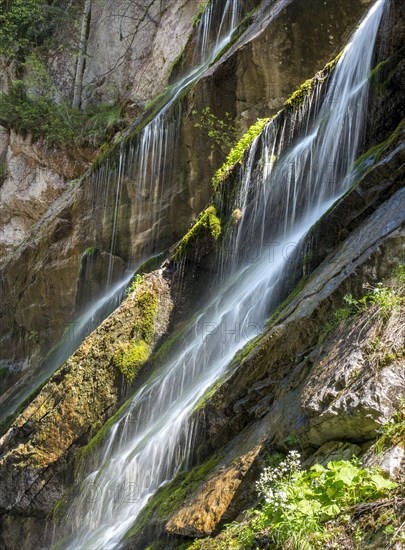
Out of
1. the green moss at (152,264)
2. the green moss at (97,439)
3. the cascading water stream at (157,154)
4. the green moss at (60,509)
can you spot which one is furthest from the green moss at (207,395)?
the cascading water stream at (157,154)

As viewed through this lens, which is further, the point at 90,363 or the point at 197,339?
the point at 90,363

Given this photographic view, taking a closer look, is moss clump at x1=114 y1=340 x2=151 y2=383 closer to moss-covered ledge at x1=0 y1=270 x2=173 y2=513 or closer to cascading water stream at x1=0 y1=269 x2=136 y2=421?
moss-covered ledge at x1=0 y1=270 x2=173 y2=513

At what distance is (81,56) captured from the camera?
1119 inches

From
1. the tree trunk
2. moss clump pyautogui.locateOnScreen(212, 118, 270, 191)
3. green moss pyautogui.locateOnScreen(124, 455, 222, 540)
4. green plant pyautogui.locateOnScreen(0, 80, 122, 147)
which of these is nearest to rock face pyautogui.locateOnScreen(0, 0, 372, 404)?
moss clump pyautogui.locateOnScreen(212, 118, 270, 191)

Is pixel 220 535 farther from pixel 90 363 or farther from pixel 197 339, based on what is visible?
pixel 90 363

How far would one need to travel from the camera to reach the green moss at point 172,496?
6.35m

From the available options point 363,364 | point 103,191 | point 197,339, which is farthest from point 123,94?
point 363,364

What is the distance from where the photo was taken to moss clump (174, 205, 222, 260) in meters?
11.9

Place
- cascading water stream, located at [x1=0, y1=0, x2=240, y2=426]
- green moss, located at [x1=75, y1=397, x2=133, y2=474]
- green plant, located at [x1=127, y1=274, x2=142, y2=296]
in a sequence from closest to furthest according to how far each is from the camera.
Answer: green moss, located at [x1=75, y1=397, x2=133, y2=474] → green plant, located at [x1=127, y1=274, x2=142, y2=296] → cascading water stream, located at [x1=0, y1=0, x2=240, y2=426]

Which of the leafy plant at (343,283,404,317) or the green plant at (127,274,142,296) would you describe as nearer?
the leafy plant at (343,283,404,317)

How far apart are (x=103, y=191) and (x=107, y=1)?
550 inches

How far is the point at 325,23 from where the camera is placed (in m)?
14.1

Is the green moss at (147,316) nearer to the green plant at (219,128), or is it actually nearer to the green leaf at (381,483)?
the green plant at (219,128)

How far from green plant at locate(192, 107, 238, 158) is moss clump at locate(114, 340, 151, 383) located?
5609mm
